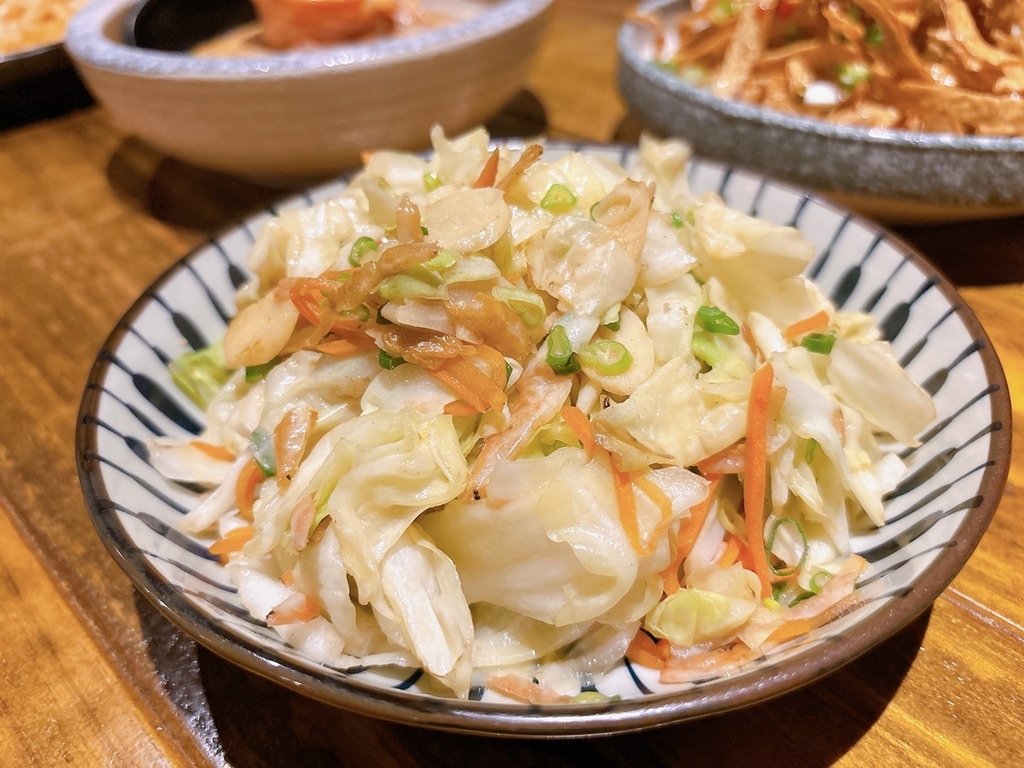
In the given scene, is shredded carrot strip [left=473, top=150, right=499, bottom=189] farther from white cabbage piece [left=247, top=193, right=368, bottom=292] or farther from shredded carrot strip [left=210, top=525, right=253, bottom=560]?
shredded carrot strip [left=210, top=525, right=253, bottom=560]

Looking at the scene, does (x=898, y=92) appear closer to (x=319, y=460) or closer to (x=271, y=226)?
(x=271, y=226)

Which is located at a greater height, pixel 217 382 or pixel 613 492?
pixel 613 492

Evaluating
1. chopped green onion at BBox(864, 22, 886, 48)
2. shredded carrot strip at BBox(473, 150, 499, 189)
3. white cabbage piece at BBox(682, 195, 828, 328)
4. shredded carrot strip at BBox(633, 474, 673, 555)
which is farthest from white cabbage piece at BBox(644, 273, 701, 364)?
chopped green onion at BBox(864, 22, 886, 48)

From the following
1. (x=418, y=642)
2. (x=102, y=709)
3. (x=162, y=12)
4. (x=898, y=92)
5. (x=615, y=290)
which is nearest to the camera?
(x=418, y=642)

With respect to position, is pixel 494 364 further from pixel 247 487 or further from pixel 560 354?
pixel 247 487

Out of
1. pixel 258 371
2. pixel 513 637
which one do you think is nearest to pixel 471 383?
pixel 513 637

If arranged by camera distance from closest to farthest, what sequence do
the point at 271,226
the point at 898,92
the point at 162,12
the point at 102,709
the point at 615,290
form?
the point at 102,709
the point at 615,290
the point at 271,226
the point at 898,92
the point at 162,12

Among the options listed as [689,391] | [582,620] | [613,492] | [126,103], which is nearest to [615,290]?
[689,391]

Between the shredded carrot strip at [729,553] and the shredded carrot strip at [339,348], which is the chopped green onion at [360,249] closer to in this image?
the shredded carrot strip at [339,348]
